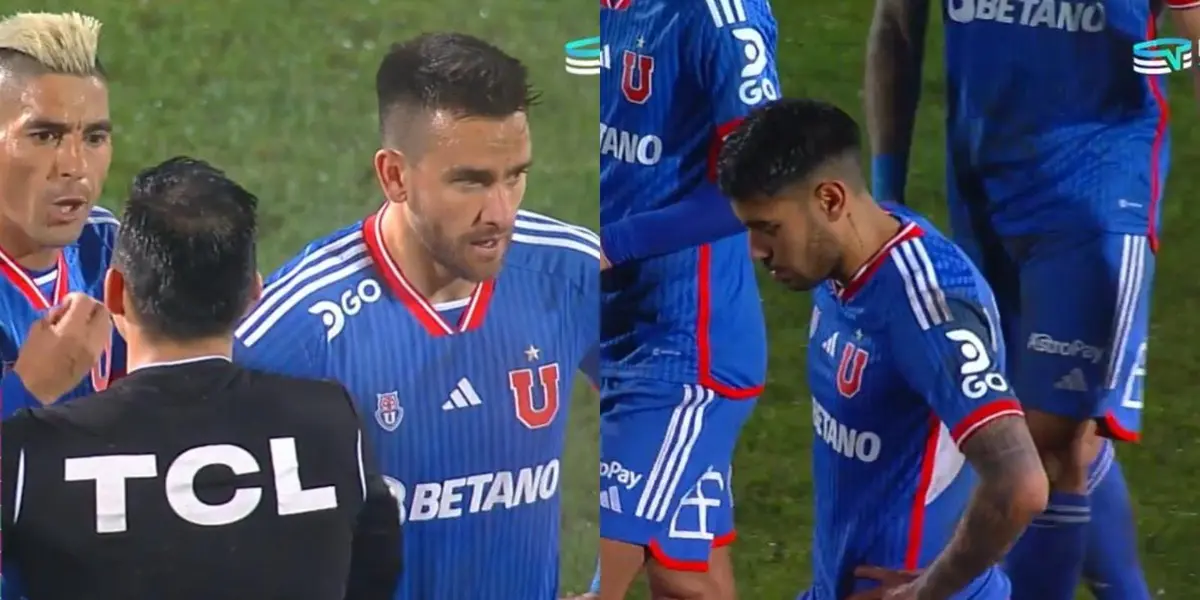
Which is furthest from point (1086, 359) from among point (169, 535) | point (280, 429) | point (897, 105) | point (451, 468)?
point (169, 535)

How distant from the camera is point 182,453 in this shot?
4.80 ft

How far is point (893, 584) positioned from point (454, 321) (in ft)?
2.26

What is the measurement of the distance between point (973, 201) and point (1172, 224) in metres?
0.27

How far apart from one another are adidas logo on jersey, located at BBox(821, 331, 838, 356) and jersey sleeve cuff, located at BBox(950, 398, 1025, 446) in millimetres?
174

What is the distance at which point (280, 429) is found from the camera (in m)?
1.49

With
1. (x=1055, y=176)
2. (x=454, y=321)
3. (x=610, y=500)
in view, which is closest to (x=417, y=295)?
(x=454, y=321)

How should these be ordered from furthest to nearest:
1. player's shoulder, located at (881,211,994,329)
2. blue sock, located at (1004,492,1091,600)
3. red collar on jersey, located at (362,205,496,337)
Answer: blue sock, located at (1004,492,1091,600)
player's shoulder, located at (881,211,994,329)
red collar on jersey, located at (362,205,496,337)

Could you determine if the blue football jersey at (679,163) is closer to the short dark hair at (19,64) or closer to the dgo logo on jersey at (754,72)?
the dgo logo on jersey at (754,72)

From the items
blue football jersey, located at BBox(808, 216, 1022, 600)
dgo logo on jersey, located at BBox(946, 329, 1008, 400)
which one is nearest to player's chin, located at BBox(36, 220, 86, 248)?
blue football jersey, located at BBox(808, 216, 1022, 600)

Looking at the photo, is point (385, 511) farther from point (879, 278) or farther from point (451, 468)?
point (879, 278)

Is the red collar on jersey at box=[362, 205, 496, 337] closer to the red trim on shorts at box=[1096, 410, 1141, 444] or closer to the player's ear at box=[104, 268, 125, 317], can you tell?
the player's ear at box=[104, 268, 125, 317]

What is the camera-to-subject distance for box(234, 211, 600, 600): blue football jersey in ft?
4.94

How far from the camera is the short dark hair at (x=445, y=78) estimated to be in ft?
4.91

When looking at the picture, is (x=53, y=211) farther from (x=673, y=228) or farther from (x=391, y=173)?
(x=673, y=228)
